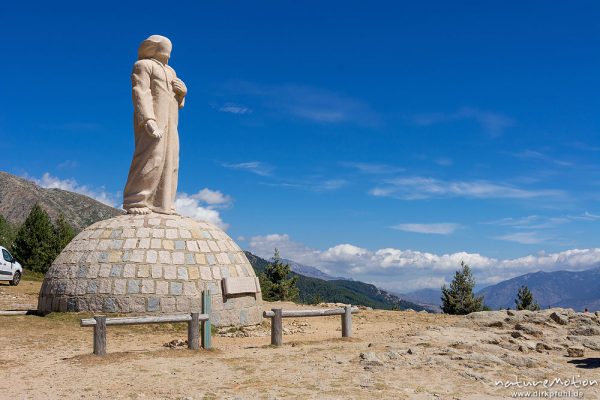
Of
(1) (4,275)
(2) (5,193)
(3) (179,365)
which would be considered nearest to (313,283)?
(2) (5,193)

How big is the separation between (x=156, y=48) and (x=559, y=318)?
17216 mm

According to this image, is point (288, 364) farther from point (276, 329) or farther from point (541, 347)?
point (541, 347)

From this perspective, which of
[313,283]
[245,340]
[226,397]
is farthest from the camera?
[313,283]

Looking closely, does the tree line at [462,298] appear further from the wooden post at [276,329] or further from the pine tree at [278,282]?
the wooden post at [276,329]

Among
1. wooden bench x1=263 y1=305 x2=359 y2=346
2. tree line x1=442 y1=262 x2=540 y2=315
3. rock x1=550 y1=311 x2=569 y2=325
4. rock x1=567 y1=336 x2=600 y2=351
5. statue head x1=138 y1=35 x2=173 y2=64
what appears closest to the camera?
wooden bench x1=263 y1=305 x2=359 y2=346

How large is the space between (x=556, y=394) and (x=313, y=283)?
179836 millimetres

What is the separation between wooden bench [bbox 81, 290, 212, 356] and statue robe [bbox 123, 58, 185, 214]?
5.55 metres

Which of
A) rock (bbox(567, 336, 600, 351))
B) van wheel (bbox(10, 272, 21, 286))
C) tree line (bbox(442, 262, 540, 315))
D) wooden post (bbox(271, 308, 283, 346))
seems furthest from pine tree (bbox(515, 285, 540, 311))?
van wheel (bbox(10, 272, 21, 286))

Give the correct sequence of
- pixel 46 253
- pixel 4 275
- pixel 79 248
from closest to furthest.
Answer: pixel 79 248, pixel 4 275, pixel 46 253

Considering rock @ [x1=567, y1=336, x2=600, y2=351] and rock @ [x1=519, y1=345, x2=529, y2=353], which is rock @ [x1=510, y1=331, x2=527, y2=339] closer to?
rock @ [x1=567, y1=336, x2=600, y2=351]

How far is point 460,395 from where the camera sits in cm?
894

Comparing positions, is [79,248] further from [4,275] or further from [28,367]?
[4,275]

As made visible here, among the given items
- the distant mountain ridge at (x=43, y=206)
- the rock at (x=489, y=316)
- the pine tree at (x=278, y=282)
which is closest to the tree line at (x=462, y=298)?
the pine tree at (x=278, y=282)

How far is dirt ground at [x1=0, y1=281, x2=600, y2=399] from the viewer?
911cm
